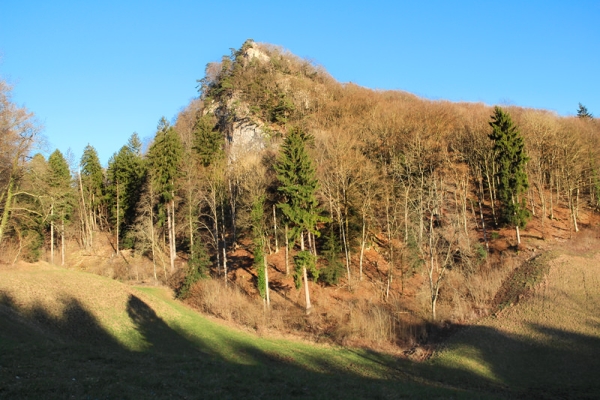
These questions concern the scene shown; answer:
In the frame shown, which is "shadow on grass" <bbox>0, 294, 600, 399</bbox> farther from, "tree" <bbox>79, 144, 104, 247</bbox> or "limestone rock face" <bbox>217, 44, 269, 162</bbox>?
"tree" <bbox>79, 144, 104, 247</bbox>

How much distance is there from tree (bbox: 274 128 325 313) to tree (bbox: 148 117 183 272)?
47.2 feet

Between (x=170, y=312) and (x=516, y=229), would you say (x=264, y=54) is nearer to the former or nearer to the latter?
(x=516, y=229)

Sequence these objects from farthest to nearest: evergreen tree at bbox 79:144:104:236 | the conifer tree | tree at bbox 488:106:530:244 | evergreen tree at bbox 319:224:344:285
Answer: evergreen tree at bbox 79:144:104:236 → tree at bbox 488:106:530:244 → evergreen tree at bbox 319:224:344:285 → the conifer tree

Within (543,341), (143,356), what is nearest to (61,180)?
(143,356)

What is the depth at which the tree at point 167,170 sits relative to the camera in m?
46.2

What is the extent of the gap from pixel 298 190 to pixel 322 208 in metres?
3.94

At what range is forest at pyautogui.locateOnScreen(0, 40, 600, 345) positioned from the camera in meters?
34.3

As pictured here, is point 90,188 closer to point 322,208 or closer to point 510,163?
point 322,208

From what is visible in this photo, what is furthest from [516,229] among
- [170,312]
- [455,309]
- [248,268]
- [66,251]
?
[66,251]

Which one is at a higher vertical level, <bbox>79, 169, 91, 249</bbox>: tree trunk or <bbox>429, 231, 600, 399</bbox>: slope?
<bbox>79, 169, 91, 249</bbox>: tree trunk

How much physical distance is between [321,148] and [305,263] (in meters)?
16.9

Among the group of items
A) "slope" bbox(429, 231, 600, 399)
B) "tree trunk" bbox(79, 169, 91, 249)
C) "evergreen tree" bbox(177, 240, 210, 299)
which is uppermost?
"tree trunk" bbox(79, 169, 91, 249)

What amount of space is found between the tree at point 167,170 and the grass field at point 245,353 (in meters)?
17.2

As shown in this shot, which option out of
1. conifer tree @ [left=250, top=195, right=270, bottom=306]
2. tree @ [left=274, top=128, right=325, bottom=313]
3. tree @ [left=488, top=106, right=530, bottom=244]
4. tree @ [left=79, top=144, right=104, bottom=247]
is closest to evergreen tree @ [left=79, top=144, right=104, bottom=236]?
tree @ [left=79, top=144, right=104, bottom=247]
